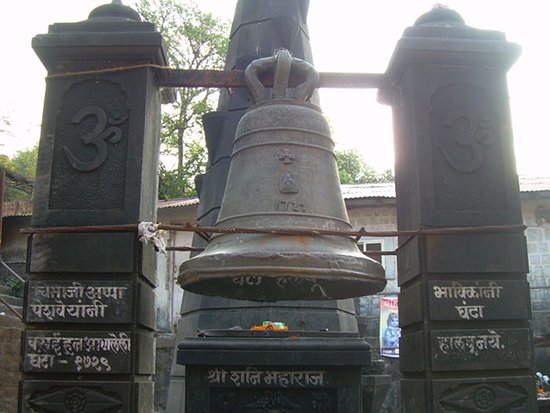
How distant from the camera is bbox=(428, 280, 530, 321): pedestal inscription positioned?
439 centimetres

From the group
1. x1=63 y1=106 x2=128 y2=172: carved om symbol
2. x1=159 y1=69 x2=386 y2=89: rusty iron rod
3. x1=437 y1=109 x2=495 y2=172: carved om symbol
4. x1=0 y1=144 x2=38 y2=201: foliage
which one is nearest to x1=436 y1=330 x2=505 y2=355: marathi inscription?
x1=437 y1=109 x2=495 y2=172: carved om symbol

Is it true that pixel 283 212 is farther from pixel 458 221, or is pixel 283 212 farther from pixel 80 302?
pixel 80 302

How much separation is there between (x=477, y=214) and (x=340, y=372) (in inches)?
58.7

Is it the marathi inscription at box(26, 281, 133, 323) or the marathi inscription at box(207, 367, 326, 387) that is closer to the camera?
the marathi inscription at box(26, 281, 133, 323)

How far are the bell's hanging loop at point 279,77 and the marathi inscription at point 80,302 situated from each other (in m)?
1.60

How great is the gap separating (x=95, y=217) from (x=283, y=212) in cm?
143

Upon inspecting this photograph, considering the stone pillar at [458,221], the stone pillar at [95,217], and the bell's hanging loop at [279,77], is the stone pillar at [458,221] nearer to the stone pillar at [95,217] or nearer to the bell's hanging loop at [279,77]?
the bell's hanging loop at [279,77]

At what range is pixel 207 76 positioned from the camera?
4.97 metres

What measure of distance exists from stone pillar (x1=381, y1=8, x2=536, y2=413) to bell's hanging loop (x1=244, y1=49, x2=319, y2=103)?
83cm

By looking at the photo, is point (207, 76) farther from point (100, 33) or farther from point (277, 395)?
point (277, 395)

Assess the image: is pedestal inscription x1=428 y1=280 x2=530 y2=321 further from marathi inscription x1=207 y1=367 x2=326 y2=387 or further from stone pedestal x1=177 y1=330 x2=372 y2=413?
marathi inscription x1=207 y1=367 x2=326 y2=387

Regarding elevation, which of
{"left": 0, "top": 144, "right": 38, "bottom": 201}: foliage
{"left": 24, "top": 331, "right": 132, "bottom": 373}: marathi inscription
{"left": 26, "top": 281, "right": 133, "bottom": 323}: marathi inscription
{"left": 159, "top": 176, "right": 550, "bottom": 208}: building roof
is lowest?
{"left": 24, "top": 331, "right": 132, "bottom": 373}: marathi inscription

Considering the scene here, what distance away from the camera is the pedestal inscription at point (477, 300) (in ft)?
14.4

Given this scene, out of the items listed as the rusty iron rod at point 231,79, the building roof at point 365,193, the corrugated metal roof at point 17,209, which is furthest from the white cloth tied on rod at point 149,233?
the corrugated metal roof at point 17,209
